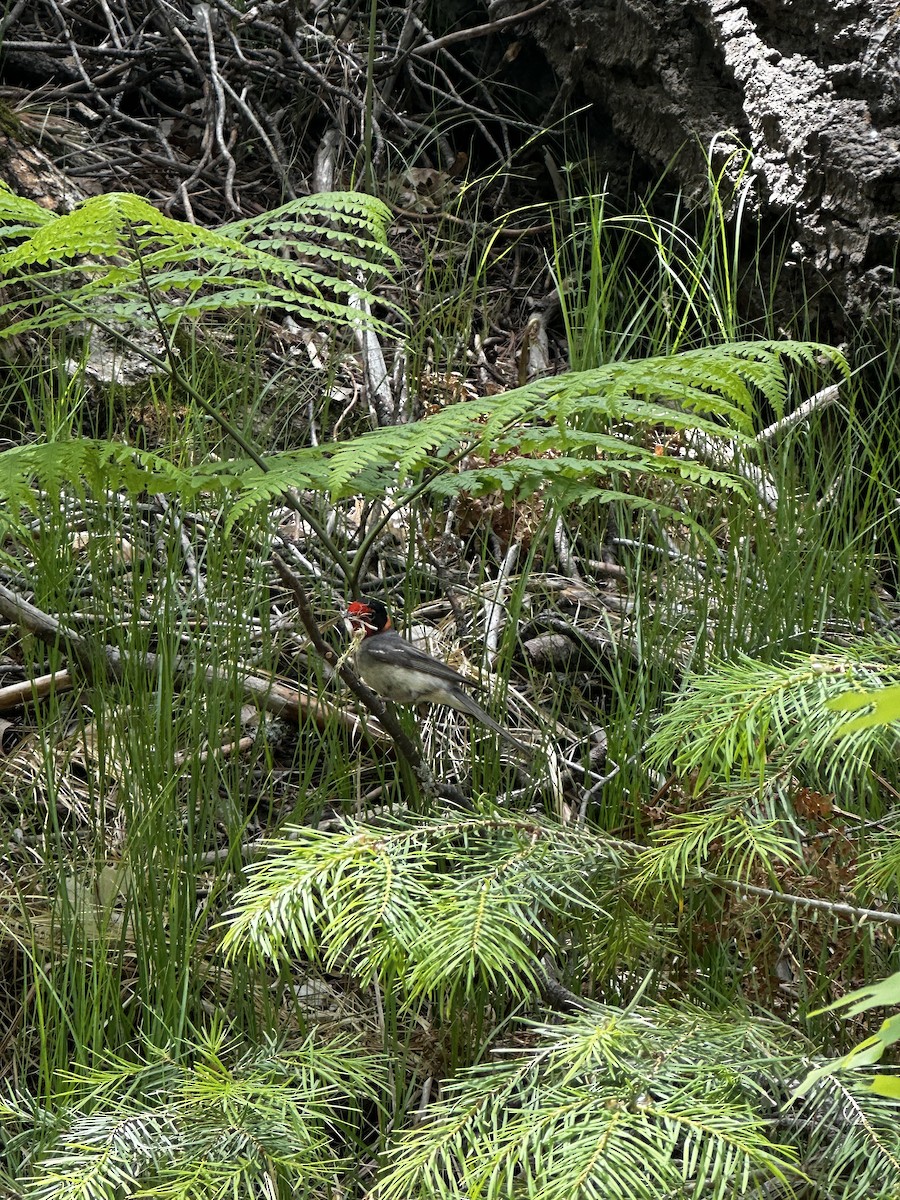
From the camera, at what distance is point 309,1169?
166 cm

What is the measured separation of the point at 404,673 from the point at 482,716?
0.41m

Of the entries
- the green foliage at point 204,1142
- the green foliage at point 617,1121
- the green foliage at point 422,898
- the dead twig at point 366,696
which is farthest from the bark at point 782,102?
the green foliage at point 204,1142

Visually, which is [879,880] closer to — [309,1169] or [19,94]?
[309,1169]

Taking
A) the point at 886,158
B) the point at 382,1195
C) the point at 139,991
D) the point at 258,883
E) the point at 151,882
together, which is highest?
the point at 886,158

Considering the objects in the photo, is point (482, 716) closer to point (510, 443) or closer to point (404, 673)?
point (404, 673)

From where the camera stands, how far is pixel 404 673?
3330 mm

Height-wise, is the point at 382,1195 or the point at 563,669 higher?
the point at 382,1195

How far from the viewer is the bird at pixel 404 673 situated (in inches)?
125

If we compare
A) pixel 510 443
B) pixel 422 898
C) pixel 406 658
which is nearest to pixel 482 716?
pixel 406 658

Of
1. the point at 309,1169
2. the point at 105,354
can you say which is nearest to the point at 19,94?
the point at 105,354

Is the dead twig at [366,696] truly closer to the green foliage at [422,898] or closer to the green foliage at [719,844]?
the green foliage at [422,898]

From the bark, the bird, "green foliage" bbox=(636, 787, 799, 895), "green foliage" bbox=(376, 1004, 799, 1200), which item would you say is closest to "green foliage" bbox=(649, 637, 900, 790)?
"green foliage" bbox=(636, 787, 799, 895)

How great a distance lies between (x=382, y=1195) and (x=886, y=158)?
381cm

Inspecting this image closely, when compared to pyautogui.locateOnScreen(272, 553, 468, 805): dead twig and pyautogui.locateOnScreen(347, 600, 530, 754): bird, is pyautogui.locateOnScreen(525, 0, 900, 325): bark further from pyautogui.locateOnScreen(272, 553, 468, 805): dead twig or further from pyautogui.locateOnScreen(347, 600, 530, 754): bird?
pyautogui.locateOnScreen(272, 553, 468, 805): dead twig
